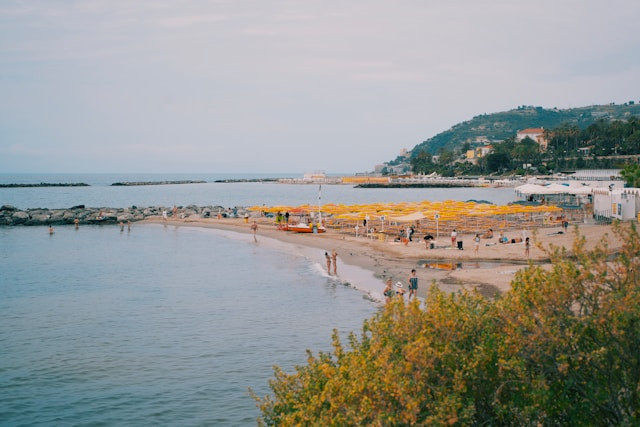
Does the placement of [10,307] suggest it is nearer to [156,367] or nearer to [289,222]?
[156,367]

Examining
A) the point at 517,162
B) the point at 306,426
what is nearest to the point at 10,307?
the point at 306,426

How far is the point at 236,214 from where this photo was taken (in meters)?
70.7

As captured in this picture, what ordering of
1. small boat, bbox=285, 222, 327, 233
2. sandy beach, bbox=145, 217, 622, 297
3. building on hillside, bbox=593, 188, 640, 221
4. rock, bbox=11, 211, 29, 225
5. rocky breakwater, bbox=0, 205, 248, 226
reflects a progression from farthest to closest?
rock, bbox=11, 211, 29, 225 → rocky breakwater, bbox=0, 205, 248, 226 → small boat, bbox=285, 222, 327, 233 → building on hillside, bbox=593, 188, 640, 221 → sandy beach, bbox=145, 217, 622, 297

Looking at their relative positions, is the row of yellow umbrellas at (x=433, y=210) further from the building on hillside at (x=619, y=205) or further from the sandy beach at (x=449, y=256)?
the building on hillside at (x=619, y=205)

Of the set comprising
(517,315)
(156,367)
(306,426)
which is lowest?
(156,367)

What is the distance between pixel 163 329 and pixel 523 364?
1856cm

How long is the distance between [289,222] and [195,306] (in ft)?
99.4

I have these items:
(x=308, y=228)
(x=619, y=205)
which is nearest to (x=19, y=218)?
(x=308, y=228)

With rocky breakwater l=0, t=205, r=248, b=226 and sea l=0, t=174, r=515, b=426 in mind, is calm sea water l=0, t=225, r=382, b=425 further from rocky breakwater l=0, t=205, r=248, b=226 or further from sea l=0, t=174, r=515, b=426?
rocky breakwater l=0, t=205, r=248, b=226

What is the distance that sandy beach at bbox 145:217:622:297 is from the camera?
→ 27.1m

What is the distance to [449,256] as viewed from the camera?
3469 cm

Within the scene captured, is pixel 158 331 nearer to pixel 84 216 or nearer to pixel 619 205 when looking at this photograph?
pixel 619 205

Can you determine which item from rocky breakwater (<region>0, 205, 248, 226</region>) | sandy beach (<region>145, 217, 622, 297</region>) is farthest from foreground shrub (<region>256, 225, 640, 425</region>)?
rocky breakwater (<region>0, 205, 248, 226</region>)

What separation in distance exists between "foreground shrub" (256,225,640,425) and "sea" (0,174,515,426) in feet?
26.6
